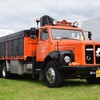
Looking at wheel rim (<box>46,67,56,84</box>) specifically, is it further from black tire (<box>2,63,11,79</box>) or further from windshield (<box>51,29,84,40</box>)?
black tire (<box>2,63,11,79</box>)

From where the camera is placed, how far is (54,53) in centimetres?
1295

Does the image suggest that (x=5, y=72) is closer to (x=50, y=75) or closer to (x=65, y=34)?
(x=65, y=34)

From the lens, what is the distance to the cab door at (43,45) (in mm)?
14031

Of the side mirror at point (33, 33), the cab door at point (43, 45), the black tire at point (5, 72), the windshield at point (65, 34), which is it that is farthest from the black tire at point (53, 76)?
the black tire at point (5, 72)

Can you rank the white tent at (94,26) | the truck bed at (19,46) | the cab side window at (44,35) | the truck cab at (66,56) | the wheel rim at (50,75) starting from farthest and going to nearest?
1. the white tent at (94,26)
2. the truck bed at (19,46)
3. the cab side window at (44,35)
4. the wheel rim at (50,75)
5. the truck cab at (66,56)

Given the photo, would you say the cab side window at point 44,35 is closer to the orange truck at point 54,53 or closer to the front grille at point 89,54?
the orange truck at point 54,53

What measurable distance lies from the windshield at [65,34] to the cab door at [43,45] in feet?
1.03

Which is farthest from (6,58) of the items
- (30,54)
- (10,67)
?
(30,54)

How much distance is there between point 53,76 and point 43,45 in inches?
71.3

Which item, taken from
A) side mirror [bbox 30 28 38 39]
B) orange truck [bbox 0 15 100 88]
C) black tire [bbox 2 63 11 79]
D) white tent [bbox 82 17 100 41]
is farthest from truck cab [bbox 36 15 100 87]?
white tent [bbox 82 17 100 41]

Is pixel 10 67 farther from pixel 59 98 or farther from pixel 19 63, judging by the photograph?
pixel 59 98

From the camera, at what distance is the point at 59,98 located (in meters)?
9.89

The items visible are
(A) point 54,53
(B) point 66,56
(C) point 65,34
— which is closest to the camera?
(B) point 66,56

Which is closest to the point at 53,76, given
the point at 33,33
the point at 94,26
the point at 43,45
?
the point at 43,45
